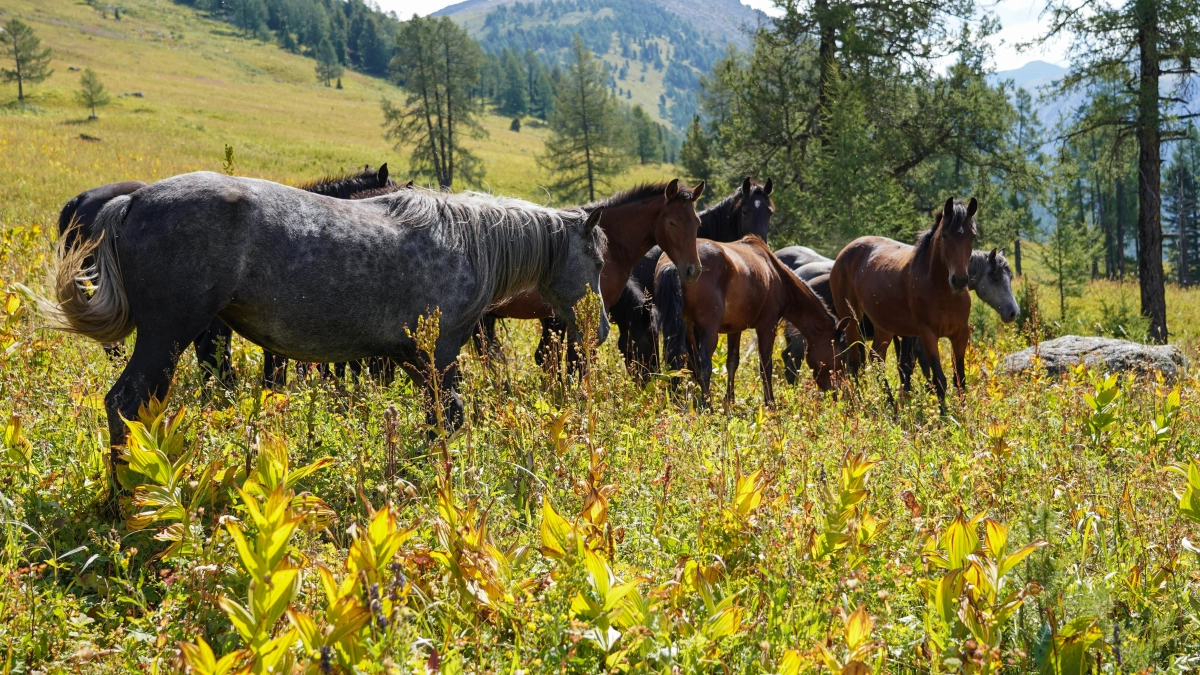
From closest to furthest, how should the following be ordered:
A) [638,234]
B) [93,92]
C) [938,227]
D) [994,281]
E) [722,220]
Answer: [638,234] < [938,227] < [994,281] < [722,220] < [93,92]

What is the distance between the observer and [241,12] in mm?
144625

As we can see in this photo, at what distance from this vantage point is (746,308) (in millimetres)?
8703

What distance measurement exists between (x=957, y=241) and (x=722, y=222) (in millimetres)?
3345

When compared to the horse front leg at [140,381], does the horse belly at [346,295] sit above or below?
above

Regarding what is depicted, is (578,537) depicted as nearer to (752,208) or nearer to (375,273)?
(375,273)

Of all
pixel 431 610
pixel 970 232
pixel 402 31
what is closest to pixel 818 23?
pixel 970 232

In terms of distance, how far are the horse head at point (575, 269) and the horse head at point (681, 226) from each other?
6.15 feet

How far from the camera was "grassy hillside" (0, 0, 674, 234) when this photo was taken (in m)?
30.6

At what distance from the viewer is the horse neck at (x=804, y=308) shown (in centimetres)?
920

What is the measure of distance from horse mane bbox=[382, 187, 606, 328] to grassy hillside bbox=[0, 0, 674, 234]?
70 cm

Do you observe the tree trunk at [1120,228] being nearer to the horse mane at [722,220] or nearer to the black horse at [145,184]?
the horse mane at [722,220]

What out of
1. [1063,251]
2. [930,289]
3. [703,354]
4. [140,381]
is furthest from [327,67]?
[140,381]

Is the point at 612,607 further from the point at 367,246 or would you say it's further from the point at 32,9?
the point at 32,9

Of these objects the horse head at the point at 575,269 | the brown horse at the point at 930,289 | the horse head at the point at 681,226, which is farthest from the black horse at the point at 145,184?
the brown horse at the point at 930,289
